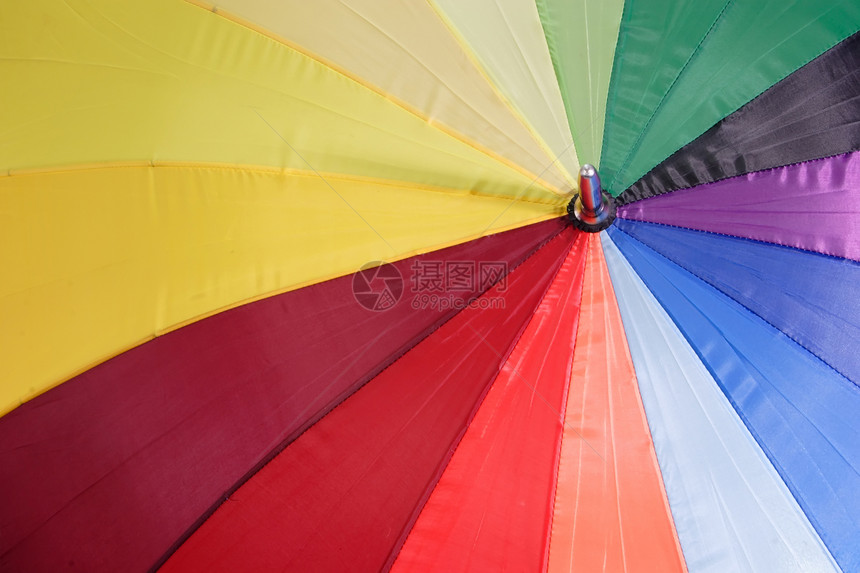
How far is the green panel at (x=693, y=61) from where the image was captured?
72.1 inches

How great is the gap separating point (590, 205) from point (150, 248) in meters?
1.31

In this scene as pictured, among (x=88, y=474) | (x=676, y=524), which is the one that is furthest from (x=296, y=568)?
(x=676, y=524)

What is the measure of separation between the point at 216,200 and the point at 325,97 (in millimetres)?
462

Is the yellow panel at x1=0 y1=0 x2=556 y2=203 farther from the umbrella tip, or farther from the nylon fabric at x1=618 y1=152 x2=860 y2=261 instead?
the nylon fabric at x1=618 y1=152 x2=860 y2=261

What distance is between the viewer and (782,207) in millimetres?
1874

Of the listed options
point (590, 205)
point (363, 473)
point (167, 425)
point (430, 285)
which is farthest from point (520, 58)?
point (167, 425)

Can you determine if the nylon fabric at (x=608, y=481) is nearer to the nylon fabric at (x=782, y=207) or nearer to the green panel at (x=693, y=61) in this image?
the nylon fabric at (x=782, y=207)

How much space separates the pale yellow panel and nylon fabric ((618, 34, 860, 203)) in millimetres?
415

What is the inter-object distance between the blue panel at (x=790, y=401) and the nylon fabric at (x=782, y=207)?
0.24 metres

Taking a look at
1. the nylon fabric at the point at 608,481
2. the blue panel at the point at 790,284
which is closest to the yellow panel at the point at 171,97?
the nylon fabric at the point at 608,481

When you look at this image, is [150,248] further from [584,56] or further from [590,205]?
[584,56]

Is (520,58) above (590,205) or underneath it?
above

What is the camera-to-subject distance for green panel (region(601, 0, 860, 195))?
1830 mm

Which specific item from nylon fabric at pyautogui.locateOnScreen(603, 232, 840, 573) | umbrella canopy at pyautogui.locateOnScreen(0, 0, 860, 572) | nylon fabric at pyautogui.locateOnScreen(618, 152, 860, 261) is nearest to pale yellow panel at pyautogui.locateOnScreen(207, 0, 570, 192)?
umbrella canopy at pyautogui.locateOnScreen(0, 0, 860, 572)
